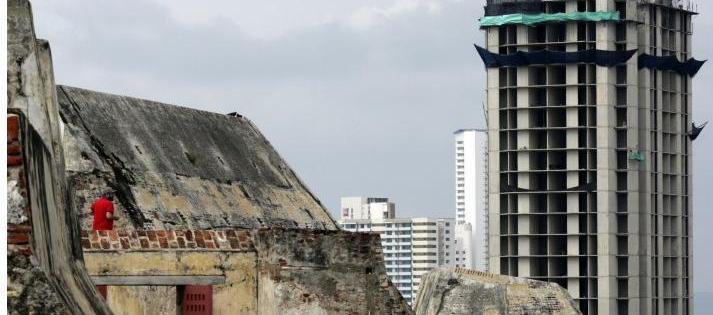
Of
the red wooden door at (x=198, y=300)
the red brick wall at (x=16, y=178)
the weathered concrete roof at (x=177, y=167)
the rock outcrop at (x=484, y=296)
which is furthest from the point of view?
the rock outcrop at (x=484, y=296)

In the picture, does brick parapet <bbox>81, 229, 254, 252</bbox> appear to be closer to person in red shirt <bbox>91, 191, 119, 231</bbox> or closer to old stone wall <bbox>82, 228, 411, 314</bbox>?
old stone wall <bbox>82, 228, 411, 314</bbox>

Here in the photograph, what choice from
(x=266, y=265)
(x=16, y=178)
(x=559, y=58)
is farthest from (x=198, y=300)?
(x=559, y=58)

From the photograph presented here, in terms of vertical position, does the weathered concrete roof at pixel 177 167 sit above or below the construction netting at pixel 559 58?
below

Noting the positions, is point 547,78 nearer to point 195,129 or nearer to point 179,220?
point 195,129

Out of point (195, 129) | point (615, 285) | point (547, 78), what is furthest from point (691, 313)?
point (195, 129)

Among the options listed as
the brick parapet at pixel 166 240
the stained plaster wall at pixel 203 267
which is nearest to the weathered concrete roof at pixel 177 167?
the brick parapet at pixel 166 240

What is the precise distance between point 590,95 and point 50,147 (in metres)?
127

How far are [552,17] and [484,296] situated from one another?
56383mm

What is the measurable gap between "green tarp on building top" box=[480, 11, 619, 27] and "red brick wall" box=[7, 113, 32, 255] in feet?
417

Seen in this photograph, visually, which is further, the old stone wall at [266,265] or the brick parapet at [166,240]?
the old stone wall at [266,265]

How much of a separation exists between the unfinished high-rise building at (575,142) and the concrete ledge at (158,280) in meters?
109

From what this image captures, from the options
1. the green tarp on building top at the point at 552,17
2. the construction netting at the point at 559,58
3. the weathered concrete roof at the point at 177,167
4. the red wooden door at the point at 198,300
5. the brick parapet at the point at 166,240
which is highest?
the green tarp on building top at the point at 552,17

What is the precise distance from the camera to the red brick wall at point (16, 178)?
11203 millimetres

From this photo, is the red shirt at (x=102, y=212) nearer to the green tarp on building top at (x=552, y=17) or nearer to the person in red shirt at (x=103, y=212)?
the person in red shirt at (x=103, y=212)
